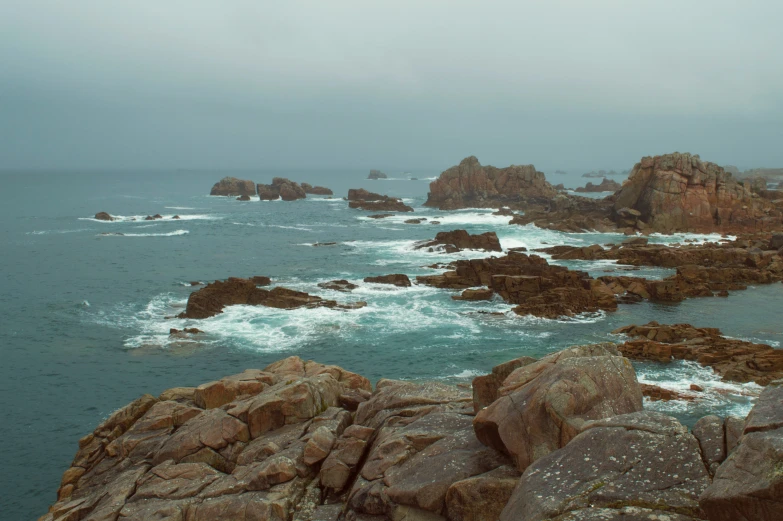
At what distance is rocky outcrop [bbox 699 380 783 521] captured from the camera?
672 cm

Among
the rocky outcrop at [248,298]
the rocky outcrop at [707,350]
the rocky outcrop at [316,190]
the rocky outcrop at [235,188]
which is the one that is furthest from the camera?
the rocky outcrop at [316,190]

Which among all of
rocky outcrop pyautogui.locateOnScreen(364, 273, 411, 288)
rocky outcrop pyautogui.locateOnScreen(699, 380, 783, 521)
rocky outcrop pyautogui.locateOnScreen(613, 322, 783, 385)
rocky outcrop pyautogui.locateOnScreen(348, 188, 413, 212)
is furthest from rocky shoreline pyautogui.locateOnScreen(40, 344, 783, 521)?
rocky outcrop pyautogui.locateOnScreen(348, 188, 413, 212)

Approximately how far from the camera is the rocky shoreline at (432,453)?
8.37 meters

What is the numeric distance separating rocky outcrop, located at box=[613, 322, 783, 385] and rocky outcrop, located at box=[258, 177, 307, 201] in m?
126

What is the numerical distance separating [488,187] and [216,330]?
91.1m

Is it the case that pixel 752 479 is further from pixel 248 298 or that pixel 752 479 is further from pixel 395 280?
pixel 395 280

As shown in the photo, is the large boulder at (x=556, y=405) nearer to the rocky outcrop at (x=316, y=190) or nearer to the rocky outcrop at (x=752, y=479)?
the rocky outcrop at (x=752, y=479)

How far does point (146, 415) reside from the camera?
65.3ft

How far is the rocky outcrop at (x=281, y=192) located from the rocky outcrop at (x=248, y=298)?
358 feet

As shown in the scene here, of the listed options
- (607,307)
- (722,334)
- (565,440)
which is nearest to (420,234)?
(607,307)

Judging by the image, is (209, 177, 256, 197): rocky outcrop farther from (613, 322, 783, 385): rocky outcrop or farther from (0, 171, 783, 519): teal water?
(613, 322, 783, 385): rocky outcrop

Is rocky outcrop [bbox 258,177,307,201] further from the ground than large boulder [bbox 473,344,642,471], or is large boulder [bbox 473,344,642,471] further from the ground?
rocky outcrop [bbox 258,177,307,201]

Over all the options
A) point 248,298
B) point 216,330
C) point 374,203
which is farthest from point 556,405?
point 374,203

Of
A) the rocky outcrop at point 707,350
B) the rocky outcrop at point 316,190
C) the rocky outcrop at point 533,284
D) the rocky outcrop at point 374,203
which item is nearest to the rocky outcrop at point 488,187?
the rocky outcrop at point 374,203
